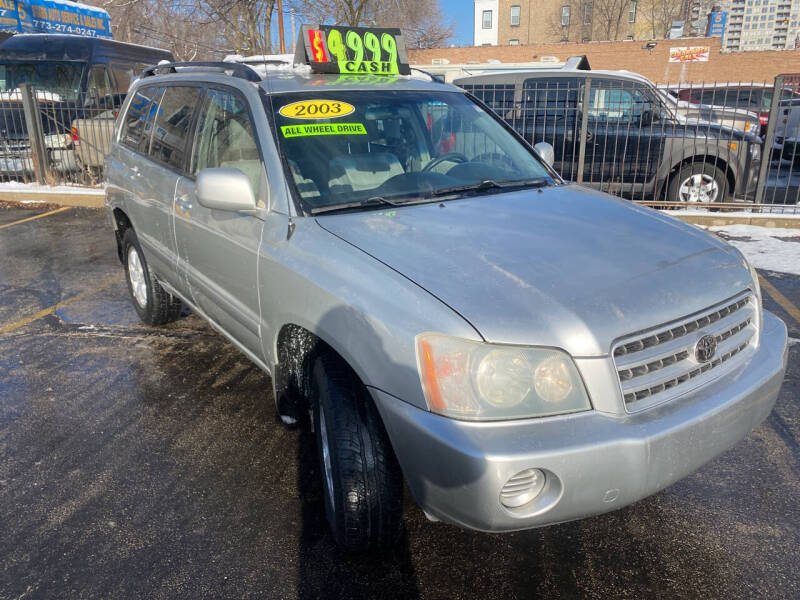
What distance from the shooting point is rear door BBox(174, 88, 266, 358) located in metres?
3.04

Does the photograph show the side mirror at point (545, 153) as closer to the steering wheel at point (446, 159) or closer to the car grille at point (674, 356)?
the steering wheel at point (446, 159)

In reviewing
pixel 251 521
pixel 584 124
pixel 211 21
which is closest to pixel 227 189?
pixel 251 521

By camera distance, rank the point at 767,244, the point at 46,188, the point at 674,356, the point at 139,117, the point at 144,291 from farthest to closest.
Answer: the point at 46,188, the point at 767,244, the point at 144,291, the point at 139,117, the point at 674,356

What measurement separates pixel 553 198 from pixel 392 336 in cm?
145

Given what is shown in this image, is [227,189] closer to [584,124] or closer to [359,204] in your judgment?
[359,204]

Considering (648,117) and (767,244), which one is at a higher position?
(648,117)

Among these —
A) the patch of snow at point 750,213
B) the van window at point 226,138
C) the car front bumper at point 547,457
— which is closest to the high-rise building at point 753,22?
the patch of snow at point 750,213

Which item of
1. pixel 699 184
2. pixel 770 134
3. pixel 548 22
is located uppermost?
pixel 548 22

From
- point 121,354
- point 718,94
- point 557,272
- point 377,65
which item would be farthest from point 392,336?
point 718,94

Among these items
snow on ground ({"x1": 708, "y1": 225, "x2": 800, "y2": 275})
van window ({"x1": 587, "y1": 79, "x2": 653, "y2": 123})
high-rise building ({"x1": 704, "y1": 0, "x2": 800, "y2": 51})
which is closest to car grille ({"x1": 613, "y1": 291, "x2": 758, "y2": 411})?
snow on ground ({"x1": 708, "y1": 225, "x2": 800, "y2": 275})

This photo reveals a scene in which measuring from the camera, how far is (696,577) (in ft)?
7.90

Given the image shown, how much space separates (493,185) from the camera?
3.29 meters

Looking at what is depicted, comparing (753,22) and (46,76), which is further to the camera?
(753,22)

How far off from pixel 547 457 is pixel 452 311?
0.52 meters
